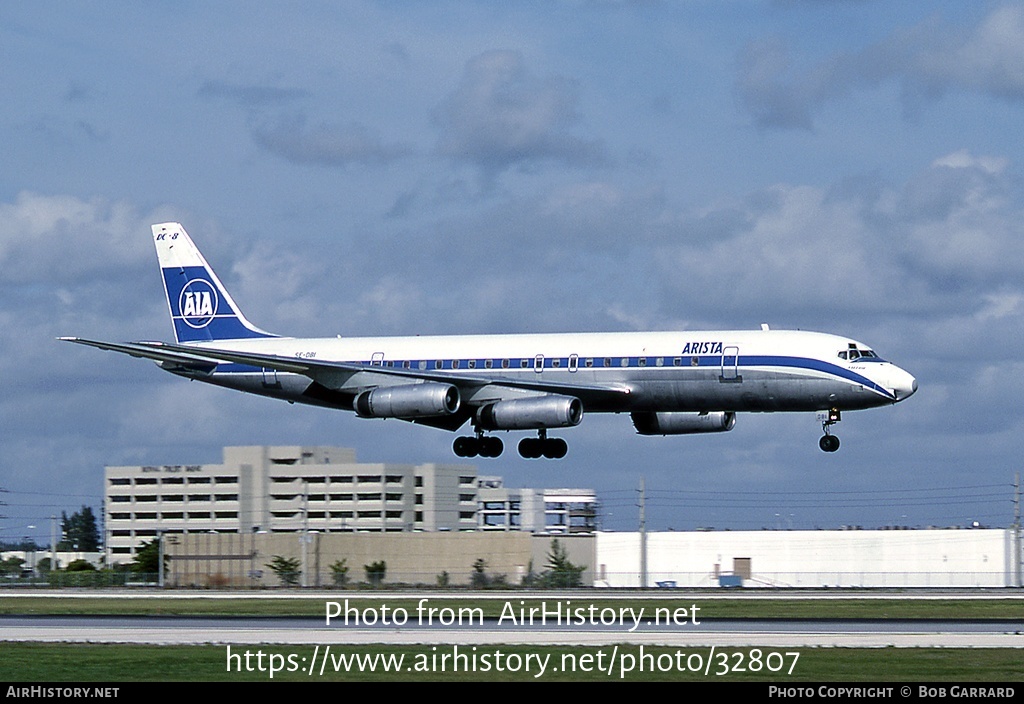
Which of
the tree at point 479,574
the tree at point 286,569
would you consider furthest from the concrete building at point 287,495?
the tree at point 286,569

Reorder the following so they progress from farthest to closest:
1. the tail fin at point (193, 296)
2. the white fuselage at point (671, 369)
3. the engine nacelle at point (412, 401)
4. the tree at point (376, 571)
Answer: the tree at point (376, 571), the tail fin at point (193, 296), the engine nacelle at point (412, 401), the white fuselage at point (671, 369)

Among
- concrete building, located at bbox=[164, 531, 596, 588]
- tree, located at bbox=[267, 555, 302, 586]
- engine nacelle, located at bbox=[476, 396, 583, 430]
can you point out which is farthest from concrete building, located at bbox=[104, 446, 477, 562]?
engine nacelle, located at bbox=[476, 396, 583, 430]

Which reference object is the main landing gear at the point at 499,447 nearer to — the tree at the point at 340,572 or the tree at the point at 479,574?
the tree at the point at 479,574

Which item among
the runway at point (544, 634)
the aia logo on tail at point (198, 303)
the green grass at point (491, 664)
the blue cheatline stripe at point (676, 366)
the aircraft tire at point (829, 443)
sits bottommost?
the green grass at point (491, 664)

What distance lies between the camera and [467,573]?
109m

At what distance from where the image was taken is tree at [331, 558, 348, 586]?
96.1m

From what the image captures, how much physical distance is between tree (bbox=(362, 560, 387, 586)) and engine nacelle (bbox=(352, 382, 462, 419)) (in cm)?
2749

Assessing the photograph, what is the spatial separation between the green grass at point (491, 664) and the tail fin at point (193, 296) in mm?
39966

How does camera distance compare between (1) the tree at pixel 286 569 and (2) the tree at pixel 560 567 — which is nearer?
(2) the tree at pixel 560 567

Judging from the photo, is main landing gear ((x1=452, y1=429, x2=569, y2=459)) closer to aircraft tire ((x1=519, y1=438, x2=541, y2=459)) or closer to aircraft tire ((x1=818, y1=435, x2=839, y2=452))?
aircraft tire ((x1=519, y1=438, x2=541, y2=459))

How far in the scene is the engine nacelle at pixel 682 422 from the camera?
233ft

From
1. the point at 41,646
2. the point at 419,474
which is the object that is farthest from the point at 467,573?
the point at 41,646

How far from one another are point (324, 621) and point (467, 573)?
194 feet
